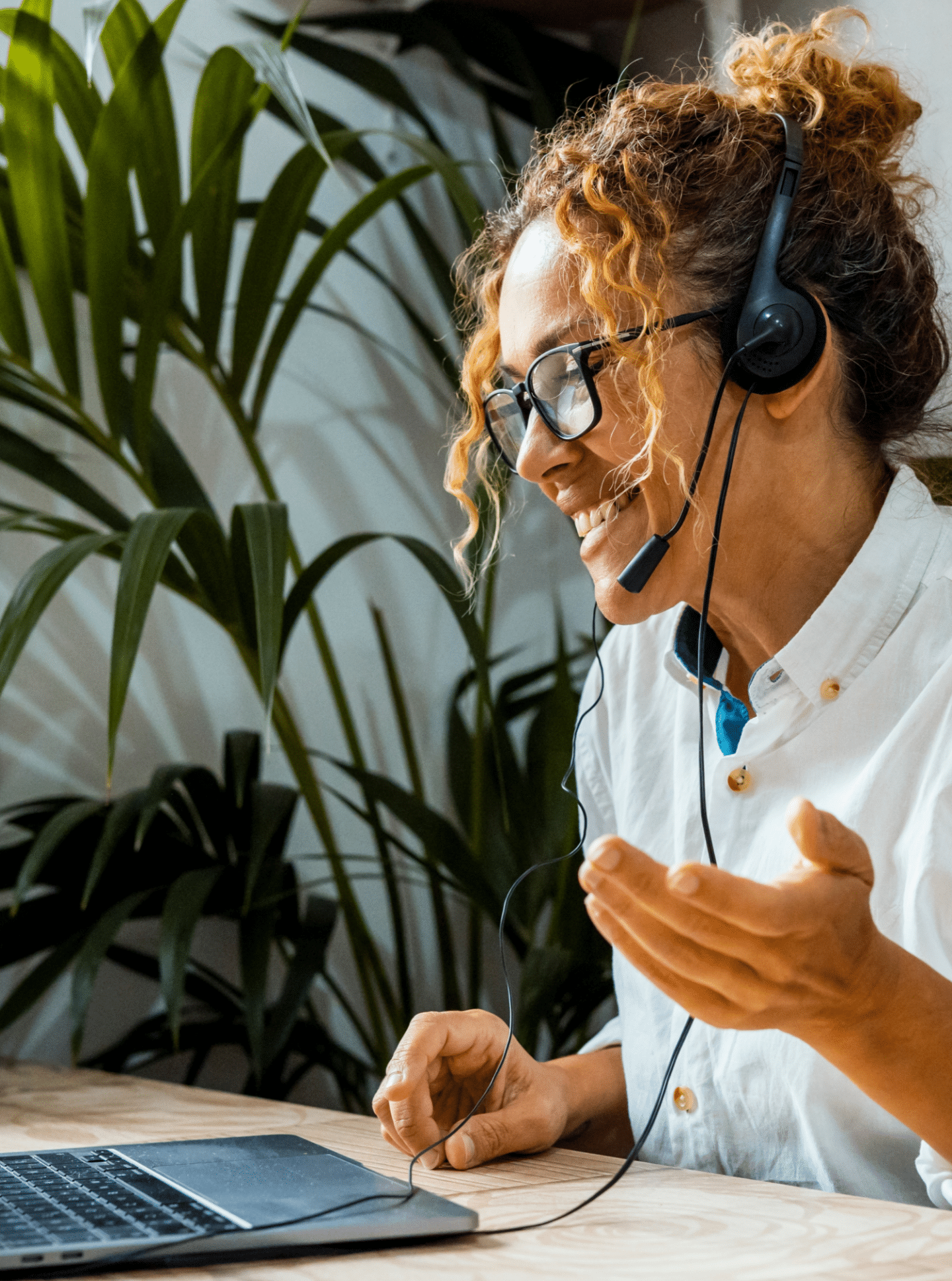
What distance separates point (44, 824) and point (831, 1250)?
1099mm

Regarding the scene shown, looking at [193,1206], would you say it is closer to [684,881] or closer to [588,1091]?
[684,881]

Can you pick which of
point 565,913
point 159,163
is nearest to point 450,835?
point 565,913

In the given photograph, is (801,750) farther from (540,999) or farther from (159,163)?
(159,163)

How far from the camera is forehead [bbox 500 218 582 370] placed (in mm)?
931

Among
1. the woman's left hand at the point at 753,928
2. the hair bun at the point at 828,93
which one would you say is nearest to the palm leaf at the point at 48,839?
the woman's left hand at the point at 753,928

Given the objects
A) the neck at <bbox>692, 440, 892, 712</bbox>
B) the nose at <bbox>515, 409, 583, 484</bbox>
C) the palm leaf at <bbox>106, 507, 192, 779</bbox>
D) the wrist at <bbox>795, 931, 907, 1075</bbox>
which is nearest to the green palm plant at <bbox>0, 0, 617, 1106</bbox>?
the palm leaf at <bbox>106, 507, 192, 779</bbox>

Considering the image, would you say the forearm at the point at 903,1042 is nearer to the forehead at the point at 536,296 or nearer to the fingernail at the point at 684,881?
the fingernail at the point at 684,881

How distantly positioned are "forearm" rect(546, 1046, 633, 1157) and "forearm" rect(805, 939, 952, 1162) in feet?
1.06

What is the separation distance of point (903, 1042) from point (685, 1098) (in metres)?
0.32

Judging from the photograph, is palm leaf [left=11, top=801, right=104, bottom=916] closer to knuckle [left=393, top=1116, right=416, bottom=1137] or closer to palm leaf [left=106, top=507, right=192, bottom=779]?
palm leaf [left=106, top=507, right=192, bottom=779]

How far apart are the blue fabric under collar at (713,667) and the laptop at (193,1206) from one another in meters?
0.50

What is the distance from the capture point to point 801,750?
3.05 feet

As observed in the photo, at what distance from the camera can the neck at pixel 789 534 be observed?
0.94 m

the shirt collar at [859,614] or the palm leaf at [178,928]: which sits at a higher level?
the shirt collar at [859,614]
